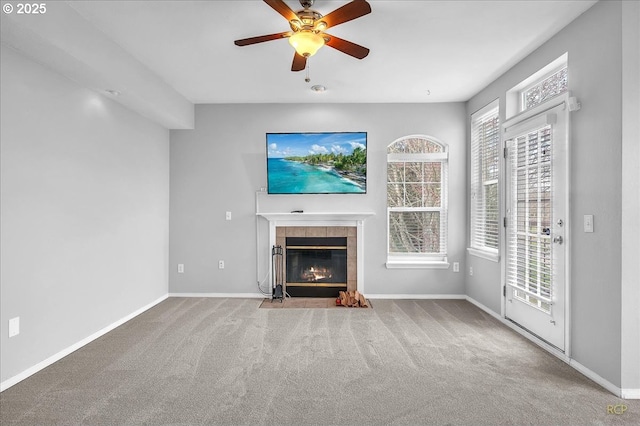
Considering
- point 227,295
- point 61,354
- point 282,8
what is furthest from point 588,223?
point 61,354

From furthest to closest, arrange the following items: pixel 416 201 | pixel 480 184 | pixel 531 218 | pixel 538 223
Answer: pixel 416 201, pixel 480 184, pixel 531 218, pixel 538 223

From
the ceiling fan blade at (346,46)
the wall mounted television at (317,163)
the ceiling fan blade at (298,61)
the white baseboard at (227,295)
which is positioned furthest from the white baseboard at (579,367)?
the ceiling fan blade at (298,61)

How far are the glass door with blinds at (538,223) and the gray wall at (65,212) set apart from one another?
4.05 m

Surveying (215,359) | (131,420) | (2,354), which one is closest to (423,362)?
(215,359)

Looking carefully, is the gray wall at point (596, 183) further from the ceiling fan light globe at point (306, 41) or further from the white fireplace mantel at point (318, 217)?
the white fireplace mantel at point (318, 217)

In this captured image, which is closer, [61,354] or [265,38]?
[265,38]

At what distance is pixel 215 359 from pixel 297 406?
3.22ft

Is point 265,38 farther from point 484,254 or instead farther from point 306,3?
point 484,254

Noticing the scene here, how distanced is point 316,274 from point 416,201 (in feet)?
5.64

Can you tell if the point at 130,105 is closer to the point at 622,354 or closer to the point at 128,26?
the point at 128,26

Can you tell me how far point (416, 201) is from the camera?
4.91m

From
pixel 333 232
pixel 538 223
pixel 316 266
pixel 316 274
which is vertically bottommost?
pixel 316 274

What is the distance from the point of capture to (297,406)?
221 centimetres

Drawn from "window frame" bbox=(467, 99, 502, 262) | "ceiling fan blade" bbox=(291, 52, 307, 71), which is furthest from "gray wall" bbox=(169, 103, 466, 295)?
"ceiling fan blade" bbox=(291, 52, 307, 71)
